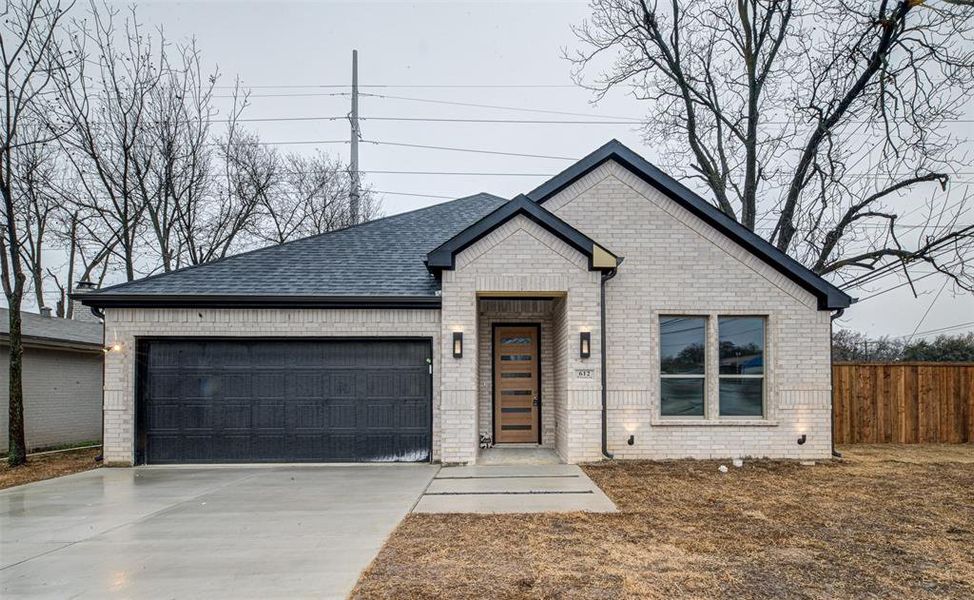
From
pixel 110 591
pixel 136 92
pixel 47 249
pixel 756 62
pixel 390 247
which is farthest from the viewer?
pixel 47 249

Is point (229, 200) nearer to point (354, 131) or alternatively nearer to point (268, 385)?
point (354, 131)

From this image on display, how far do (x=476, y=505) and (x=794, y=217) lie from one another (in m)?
13.8

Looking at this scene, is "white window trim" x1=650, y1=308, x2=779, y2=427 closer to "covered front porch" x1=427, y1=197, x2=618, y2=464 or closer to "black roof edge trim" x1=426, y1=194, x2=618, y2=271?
"covered front porch" x1=427, y1=197, x2=618, y2=464

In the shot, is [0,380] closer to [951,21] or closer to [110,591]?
[110,591]

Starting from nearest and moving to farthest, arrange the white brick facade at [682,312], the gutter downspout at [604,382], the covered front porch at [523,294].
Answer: the covered front porch at [523,294]
the gutter downspout at [604,382]
the white brick facade at [682,312]

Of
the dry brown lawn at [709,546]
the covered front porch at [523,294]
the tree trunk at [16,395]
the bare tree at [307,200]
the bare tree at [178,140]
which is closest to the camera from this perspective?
the dry brown lawn at [709,546]

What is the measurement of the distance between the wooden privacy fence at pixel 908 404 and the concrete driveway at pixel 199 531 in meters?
9.33

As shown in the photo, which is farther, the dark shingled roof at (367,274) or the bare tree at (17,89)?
the bare tree at (17,89)

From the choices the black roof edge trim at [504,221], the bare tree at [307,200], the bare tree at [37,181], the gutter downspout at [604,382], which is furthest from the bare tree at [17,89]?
the bare tree at [307,200]

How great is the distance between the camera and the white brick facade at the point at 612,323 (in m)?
8.70

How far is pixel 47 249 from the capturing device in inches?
760

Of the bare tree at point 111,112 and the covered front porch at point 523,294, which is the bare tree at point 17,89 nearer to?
the bare tree at point 111,112

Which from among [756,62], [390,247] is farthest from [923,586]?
[756,62]

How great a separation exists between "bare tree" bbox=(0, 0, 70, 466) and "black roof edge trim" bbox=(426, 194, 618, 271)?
7752mm
